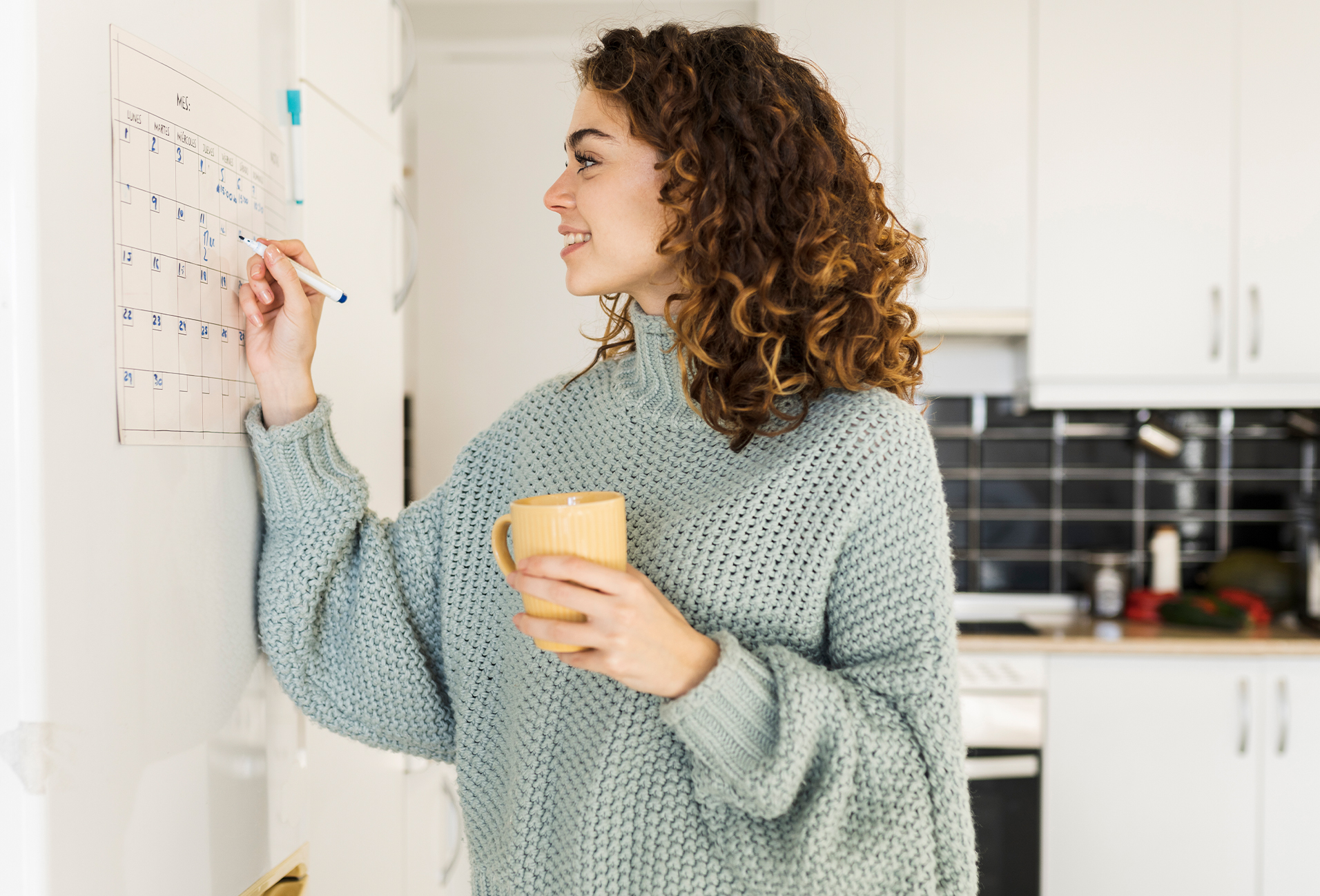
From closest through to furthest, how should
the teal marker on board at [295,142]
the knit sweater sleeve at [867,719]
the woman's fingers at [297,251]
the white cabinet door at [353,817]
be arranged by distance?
1. the knit sweater sleeve at [867,719]
2. the woman's fingers at [297,251]
3. the teal marker on board at [295,142]
4. the white cabinet door at [353,817]

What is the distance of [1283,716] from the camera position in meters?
2.13

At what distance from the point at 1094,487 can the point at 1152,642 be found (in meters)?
0.61

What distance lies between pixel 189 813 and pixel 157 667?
130mm

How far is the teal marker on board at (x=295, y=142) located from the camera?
97 cm

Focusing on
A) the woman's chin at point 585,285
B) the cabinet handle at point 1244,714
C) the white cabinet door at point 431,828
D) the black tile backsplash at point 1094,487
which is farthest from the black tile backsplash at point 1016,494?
the woman's chin at point 585,285

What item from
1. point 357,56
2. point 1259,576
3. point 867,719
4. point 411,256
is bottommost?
point 1259,576

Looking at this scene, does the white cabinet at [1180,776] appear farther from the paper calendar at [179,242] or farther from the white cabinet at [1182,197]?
the paper calendar at [179,242]

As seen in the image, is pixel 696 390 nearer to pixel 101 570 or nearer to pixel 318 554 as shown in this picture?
pixel 318 554

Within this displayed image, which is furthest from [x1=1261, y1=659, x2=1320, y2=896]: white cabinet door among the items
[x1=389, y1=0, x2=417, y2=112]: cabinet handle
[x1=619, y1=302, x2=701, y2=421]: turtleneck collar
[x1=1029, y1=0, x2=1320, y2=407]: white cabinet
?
[x1=389, y1=0, x2=417, y2=112]: cabinet handle

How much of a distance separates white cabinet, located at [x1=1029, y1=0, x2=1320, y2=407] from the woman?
1.53 metres

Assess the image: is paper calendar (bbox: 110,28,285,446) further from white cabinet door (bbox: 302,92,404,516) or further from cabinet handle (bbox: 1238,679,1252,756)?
cabinet handle (bbox: 1238,679,1252,756)

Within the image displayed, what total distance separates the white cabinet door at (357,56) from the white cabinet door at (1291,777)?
220cm

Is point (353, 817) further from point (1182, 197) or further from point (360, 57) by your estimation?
point (1182, 197)

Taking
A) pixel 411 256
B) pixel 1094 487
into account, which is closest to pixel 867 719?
pixel 411 256
